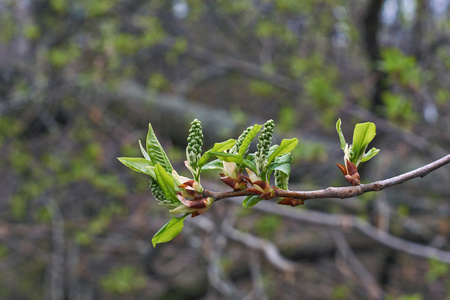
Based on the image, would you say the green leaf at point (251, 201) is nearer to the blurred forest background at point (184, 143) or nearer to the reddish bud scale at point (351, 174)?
the reddish bud scale at point (351, 174)

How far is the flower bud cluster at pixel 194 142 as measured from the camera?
730 mm

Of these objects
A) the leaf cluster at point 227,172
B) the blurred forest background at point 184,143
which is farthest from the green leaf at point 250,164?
the blurred forest background at point 184,143

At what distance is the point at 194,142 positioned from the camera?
29.9 inches

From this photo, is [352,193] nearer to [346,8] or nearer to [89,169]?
[89,169]

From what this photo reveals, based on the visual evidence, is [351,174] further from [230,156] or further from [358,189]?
[230,156]

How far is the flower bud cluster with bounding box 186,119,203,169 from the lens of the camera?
730 millimetres

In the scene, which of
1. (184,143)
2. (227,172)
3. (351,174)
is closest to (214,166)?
(227,172)

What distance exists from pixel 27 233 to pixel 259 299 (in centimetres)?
198

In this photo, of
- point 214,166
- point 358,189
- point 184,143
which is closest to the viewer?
point 358,189

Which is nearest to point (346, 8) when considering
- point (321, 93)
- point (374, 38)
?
point (374, 38)

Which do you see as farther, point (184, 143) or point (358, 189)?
point (184, 143)

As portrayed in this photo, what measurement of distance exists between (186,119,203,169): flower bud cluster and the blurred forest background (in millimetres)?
1856

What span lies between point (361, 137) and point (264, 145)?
7.9 inches

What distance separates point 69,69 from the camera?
4004 millimetres
